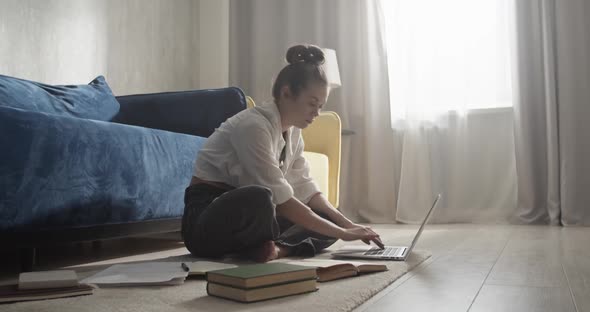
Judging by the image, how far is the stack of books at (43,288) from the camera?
3.58ft

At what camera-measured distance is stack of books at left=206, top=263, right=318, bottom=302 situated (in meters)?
1.03

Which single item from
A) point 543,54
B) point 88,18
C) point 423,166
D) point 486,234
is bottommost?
point 486,234

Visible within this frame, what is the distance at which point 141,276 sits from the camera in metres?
1.26

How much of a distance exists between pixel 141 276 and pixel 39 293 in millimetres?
216

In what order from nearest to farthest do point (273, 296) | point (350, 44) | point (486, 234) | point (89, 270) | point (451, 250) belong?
point (273, 296)
point (89, 270)
point (451, 250)
point (486, 234)
point (350, 44)

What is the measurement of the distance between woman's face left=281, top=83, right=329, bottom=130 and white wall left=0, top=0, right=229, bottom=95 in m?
1.59

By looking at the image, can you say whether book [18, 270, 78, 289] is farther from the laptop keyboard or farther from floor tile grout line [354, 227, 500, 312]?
the laptop keyboard

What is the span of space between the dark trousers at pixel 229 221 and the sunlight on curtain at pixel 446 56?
6.91ft

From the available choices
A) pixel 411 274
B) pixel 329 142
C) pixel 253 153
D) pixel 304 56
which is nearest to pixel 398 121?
pixel 329 142

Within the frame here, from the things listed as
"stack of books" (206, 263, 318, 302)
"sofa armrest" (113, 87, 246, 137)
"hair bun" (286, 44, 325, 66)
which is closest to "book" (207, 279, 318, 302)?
"stack of books" (206, 263, 318, 302)

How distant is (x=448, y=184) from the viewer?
11.6 feet

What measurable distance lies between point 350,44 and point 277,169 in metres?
2.38

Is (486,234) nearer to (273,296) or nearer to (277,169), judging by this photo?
(277,169)

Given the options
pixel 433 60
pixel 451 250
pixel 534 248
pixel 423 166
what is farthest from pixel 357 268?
pixel 433 60
